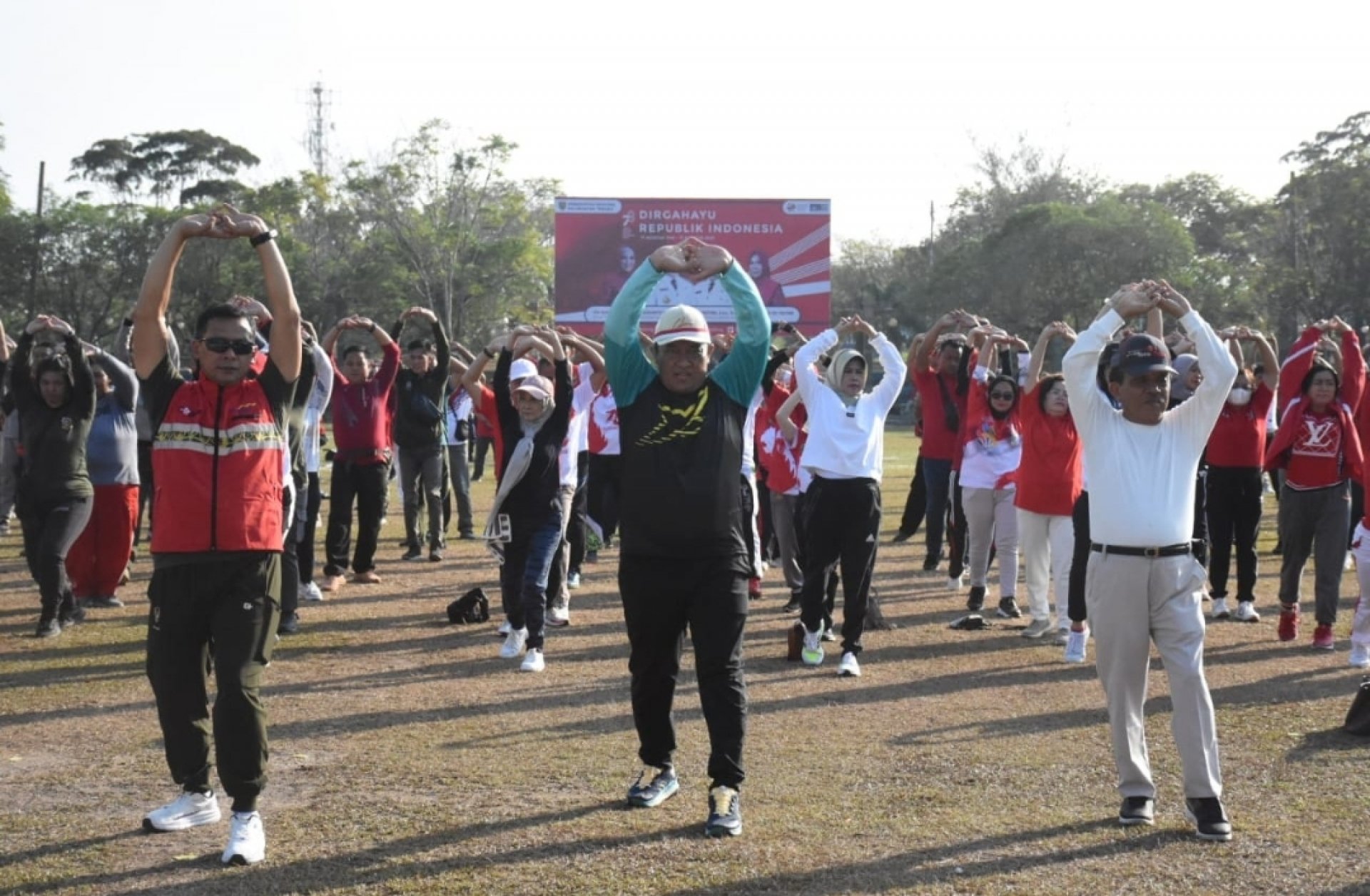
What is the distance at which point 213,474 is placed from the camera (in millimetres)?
5676

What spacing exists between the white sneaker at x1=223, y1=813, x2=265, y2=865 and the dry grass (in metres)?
0.06

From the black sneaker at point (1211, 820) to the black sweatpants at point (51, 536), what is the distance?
26.6 ft

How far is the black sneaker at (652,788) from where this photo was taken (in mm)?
6430

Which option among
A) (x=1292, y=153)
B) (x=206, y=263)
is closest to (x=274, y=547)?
(x=206, y=263)

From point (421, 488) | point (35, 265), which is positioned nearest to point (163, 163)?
point (35, 265)

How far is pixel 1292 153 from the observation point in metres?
61.5

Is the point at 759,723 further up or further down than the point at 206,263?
further down

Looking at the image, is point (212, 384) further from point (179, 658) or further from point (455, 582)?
point (455, 582)

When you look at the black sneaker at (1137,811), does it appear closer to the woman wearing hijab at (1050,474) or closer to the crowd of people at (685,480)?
the crowd of people at (685,480)

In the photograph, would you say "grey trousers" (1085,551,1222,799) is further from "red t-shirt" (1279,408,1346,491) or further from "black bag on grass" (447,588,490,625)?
"black bag on grass" (447,588,490,625)

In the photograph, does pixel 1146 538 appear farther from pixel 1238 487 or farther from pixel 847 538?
pixel 1238 487

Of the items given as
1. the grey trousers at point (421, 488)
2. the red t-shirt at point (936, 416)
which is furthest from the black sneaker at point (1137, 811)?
the grey trousers at point (421, 488)

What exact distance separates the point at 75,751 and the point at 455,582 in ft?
22.2

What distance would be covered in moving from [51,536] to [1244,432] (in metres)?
8.91
